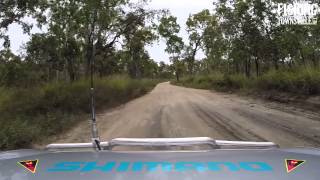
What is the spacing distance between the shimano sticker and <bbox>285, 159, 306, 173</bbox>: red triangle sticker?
8 cm

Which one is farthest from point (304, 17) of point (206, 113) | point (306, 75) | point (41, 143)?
point (41, 143)

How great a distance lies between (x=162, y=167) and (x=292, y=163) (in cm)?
55

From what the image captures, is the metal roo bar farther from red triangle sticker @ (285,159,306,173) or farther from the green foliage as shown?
the green foliage

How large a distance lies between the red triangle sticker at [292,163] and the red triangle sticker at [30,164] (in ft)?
3.50

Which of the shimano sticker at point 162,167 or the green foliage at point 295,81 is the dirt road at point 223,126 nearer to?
the green foliage at point 295,81

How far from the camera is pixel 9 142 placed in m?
10.1

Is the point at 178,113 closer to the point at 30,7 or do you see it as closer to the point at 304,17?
the point at 30,7

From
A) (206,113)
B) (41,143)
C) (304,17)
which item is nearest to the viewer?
(41,143)

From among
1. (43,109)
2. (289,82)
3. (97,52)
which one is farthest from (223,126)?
(97,52)

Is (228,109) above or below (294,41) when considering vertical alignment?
below

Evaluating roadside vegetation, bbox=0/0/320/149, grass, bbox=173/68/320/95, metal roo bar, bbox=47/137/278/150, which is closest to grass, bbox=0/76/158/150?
roadside vegetation, bbox=0/0/320/149

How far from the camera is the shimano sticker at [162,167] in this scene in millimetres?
1896

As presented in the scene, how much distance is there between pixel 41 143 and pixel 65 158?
910 centimetres

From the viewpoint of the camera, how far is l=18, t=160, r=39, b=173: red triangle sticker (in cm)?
204
